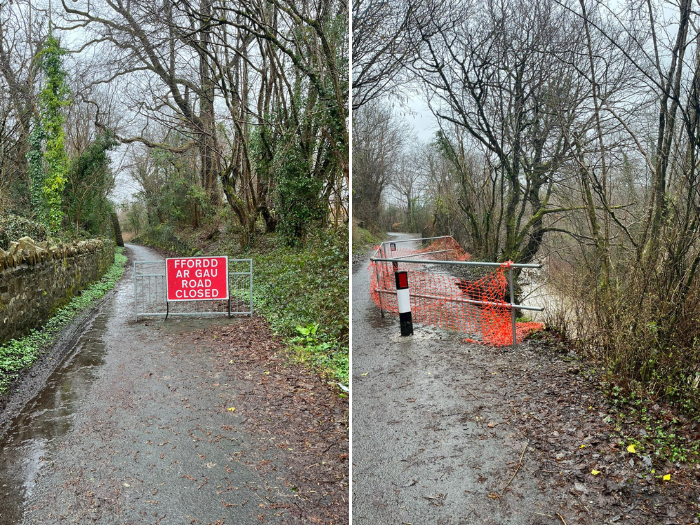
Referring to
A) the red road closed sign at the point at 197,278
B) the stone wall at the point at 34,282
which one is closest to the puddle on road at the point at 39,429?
the stone wall at the point at 34,282

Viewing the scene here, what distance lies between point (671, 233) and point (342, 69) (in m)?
3.74

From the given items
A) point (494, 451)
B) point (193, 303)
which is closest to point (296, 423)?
point (494, 451)

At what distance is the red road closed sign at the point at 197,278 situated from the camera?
682 centimetres

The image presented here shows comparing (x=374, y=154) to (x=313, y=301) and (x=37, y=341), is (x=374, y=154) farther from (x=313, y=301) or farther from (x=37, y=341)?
(x=37, y=341)

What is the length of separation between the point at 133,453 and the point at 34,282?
4.64 meters

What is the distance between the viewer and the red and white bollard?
4.23 meters

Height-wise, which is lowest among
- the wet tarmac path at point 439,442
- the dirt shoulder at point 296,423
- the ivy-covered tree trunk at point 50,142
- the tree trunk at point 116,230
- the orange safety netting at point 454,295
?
the dirt shoulder at point 296,423

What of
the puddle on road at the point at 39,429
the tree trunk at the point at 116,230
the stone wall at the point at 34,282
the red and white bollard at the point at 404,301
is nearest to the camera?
the puddle on road at the point at 39,429

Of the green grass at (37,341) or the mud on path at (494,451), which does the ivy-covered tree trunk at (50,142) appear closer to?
the green grass at (37,341)

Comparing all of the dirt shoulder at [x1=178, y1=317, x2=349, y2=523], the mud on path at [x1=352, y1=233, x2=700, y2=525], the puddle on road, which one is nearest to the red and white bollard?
the mud on path at [x1=352, y1=233, x2=700, y2=525]

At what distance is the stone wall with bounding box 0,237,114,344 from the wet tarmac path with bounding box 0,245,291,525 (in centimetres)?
126

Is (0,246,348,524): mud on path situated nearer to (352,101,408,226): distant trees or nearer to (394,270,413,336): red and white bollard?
(394,270,413,336): red and white bollard

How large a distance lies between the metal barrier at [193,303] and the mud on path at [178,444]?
7.10ft

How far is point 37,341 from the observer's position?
18.3 feet
